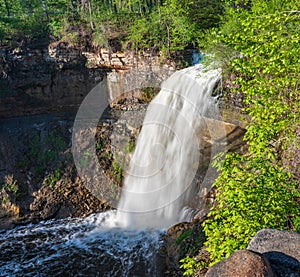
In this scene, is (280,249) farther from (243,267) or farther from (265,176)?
(265,176)

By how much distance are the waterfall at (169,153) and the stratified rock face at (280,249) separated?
18.2 feet

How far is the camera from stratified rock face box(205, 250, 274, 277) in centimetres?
262

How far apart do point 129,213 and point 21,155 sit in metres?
6.07

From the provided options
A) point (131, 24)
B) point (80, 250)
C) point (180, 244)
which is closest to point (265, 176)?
point (180, 244)

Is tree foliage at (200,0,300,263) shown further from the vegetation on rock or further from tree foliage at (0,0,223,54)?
tree foliage at (0,0,223,54)

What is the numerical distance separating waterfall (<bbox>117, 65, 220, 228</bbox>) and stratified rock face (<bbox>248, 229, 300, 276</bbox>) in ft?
18.2

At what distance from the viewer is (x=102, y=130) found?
13.0m

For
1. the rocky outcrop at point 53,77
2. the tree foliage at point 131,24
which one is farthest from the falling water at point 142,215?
the rocky outcrop at point 53,77

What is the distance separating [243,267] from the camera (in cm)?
266

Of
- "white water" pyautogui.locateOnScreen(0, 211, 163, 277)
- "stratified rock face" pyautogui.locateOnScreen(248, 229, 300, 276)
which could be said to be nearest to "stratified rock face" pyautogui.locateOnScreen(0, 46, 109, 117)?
"white water" pyautogui.locateOnScreen(0, 211, 163, 277)

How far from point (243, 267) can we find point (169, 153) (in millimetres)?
7329

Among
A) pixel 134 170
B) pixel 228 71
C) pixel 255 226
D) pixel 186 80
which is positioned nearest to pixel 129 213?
pixel 134 170

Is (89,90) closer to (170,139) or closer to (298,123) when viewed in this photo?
(170,139)

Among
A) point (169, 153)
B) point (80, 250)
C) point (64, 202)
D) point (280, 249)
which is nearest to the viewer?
point (280, 249)
